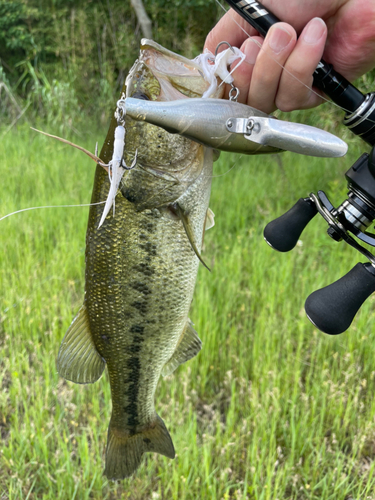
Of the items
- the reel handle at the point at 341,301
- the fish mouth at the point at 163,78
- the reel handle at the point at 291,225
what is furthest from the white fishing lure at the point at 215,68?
the reel handle at the point at 341,301

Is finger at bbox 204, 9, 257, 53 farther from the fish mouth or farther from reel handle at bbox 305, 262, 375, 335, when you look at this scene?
reel handle at bbox 305, 262, 375, 335

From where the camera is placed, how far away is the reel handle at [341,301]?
0.91 metres

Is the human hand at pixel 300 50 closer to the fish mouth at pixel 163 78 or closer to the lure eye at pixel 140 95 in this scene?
the fish mouth at pixel 163 78

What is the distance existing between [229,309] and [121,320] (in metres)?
1.41

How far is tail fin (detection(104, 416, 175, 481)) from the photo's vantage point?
57.7 inches

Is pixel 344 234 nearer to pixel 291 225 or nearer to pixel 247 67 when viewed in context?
pixel 291 225

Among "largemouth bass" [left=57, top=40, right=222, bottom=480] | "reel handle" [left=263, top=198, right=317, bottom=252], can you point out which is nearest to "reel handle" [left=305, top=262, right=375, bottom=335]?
"reel handle" [left=263, top=198, right=317, bottom=252]

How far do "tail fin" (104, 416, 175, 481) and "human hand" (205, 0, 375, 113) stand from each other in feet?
3.98

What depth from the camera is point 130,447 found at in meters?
1.50

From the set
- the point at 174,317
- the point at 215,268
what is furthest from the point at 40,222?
the point at 174,317

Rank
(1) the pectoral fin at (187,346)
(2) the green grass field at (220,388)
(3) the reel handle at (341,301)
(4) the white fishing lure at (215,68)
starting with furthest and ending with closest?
(2) the green grass field at (220,388) → (1) the pectoral fin at (187,346) → (4) the white fishing lure at (215,68) → (3) the reel handle at (341,301)

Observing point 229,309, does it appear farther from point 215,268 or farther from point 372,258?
point 372,258

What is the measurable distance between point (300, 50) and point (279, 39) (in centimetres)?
6

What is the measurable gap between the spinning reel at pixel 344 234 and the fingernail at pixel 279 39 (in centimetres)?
39
